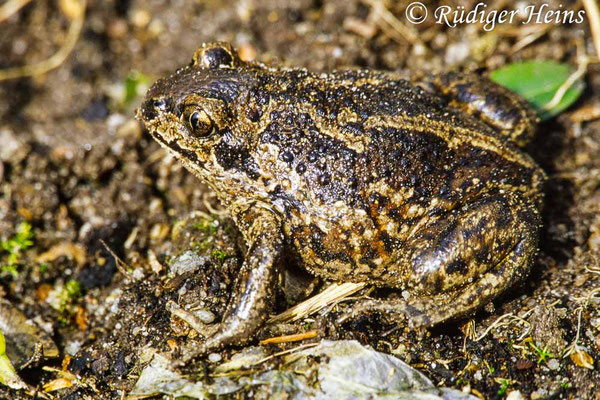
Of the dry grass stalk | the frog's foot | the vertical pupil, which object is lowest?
the dry grass stalk

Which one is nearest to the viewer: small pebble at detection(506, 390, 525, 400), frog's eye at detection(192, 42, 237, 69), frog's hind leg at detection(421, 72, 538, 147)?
small pebble at detection(506, 390, 525, 400)

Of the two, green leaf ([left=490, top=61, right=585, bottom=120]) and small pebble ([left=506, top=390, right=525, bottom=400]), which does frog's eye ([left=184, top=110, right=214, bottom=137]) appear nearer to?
small pebble ([left=506, top=390, right=525, bottom=400])

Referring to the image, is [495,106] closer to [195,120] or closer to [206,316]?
[195,120]

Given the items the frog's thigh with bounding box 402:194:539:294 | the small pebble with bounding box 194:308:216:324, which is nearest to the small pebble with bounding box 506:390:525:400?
the frog's thigh with bounding box 402:194:539:294

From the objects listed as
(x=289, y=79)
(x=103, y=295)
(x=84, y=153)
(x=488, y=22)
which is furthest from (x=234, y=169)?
(x=488, y=22)

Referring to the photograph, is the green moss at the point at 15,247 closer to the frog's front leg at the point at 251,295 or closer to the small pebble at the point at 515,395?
the frog's front leg at the point at 251,295

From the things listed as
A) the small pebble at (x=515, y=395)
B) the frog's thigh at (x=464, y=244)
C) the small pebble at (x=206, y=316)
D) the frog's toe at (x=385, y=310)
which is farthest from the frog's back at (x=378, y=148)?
the small pebble at (x=515, y=395)

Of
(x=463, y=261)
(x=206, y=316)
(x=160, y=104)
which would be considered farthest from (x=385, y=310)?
(x=160, y=104)
